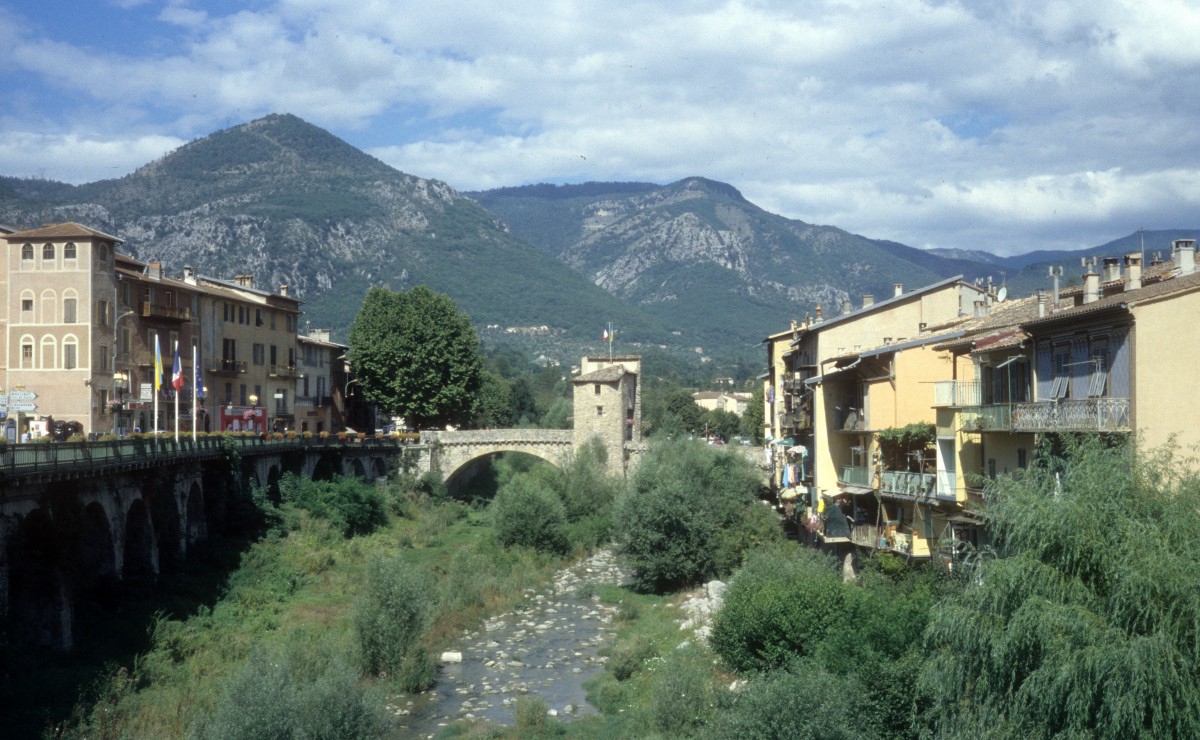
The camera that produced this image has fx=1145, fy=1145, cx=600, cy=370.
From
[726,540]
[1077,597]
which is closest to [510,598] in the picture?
[726,540]

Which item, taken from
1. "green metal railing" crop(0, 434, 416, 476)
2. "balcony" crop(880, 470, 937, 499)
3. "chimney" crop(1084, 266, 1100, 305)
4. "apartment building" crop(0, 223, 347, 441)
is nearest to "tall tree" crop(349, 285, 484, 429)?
"apartment building" crop(0, 223, 347, 441)

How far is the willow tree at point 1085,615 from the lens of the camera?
1515 cm

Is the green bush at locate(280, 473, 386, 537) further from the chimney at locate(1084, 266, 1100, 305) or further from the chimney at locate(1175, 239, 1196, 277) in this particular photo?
the chimney at locate(1175, 239, 1196, 277)

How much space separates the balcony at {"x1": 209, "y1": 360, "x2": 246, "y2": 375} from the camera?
61366 mm

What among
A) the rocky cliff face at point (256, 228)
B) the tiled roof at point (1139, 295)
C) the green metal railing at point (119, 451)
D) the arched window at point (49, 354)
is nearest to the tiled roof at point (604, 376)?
the green metal railing at point (119, 451)

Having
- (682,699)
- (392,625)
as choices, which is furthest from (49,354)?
(682,699)

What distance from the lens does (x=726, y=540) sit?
45.8m

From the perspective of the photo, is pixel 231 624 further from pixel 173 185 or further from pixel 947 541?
pixel 173 185

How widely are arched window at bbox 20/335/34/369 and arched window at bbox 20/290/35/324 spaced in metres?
0.73

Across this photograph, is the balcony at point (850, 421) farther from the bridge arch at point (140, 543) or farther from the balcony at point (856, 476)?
the bridge arch at point (140, 543)

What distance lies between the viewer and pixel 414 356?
247 feet

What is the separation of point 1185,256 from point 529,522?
122 feet

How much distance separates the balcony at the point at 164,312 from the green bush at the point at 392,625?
2361cm

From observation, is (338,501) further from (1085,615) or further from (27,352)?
(1085,615)
